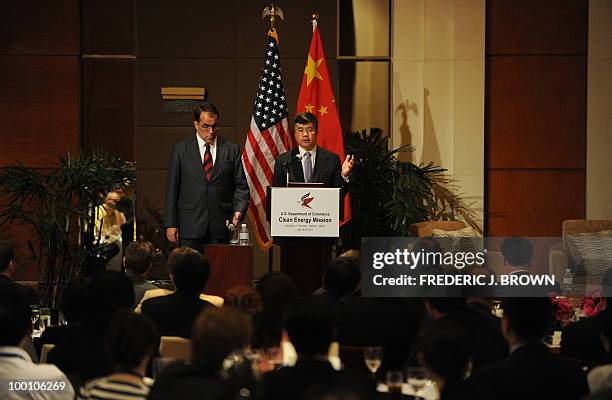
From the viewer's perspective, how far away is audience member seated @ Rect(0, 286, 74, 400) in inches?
150

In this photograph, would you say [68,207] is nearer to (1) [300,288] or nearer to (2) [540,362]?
(1) [300,288]

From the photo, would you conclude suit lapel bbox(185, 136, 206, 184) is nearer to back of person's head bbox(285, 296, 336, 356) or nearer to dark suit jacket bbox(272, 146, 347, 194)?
dark suit jacket bbox(272, 146, 347, 194)

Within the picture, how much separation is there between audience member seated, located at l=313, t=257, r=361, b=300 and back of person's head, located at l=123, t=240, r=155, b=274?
1.37 m

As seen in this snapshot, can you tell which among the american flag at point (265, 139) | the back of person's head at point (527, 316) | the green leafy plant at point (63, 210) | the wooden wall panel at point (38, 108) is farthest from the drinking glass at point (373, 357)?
the wooden wall panel at point (38, 108)

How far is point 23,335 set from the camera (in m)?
3.93

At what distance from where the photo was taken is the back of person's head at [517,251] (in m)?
8.87

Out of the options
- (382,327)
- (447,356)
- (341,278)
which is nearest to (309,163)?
(341,278)

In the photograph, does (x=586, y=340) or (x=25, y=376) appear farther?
(x=586, y=340)

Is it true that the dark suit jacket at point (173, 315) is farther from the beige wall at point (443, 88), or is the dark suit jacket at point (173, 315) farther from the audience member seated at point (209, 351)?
the beige wall at point (443, 88)

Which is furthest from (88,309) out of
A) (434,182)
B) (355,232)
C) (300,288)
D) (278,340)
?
(434,182)

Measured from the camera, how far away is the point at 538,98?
10.5 meters

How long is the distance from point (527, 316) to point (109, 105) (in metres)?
7.46

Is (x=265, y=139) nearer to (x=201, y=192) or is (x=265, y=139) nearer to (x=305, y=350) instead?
(x=201, y=192)

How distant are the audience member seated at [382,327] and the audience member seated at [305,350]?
128cm
